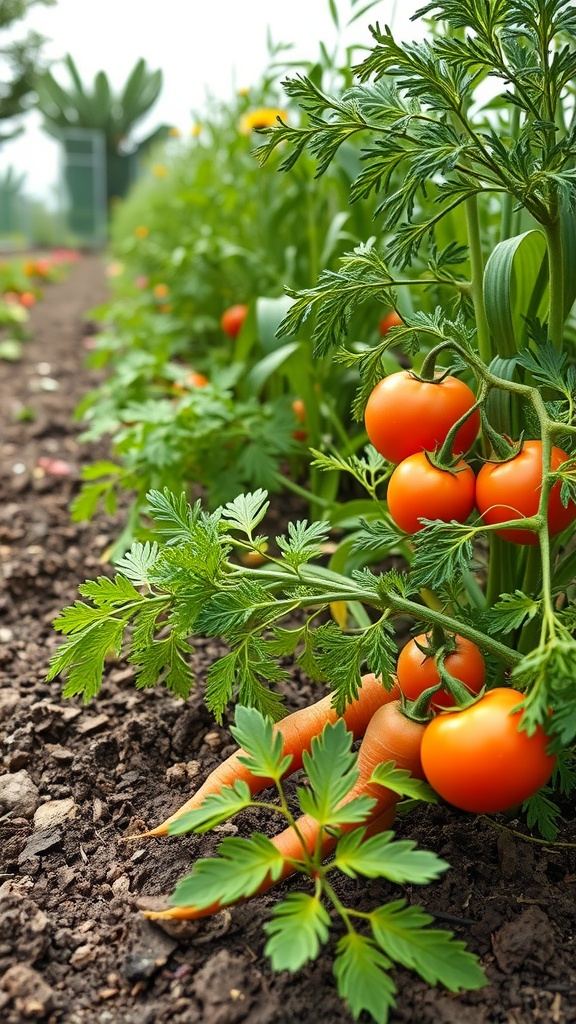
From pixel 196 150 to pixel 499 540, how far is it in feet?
13.2

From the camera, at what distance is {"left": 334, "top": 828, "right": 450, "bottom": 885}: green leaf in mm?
831

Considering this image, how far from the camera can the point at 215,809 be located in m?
0.92

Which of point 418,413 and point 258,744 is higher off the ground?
point 418,413

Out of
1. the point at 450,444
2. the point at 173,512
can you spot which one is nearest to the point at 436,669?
the point at 450,444

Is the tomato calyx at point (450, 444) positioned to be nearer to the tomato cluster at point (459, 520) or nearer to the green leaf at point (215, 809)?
the tomato cluster at point (459, 520)

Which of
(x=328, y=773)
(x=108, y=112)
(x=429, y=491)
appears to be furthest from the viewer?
(x=108, y=112)

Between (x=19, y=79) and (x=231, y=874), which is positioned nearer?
(x=231, y=874)

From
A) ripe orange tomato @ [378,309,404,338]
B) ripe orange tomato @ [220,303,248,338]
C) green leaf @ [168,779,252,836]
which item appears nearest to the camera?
green leaf @ [168,779,252,836]

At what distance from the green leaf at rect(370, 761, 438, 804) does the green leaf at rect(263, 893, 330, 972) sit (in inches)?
6.3

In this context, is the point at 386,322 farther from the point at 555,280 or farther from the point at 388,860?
the point at 388,860

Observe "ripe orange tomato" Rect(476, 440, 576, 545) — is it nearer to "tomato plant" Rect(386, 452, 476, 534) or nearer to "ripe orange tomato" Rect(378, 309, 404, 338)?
"tomato plant" Rect(386, 452, 476, 534)

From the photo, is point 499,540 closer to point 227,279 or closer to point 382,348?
point 382,348

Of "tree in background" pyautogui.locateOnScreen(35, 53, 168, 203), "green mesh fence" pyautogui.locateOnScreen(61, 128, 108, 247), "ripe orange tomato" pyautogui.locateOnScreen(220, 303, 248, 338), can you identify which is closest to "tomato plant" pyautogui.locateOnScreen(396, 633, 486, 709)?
"ripe orange tomato" pyautogui.locateOnScreen(220, 303, 248, 338)

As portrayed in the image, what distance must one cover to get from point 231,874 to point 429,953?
21cm
